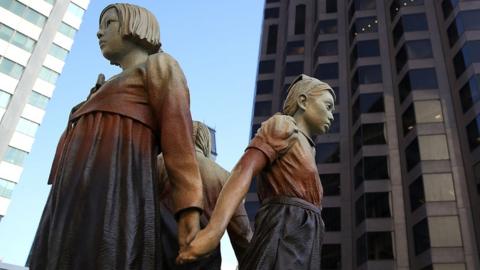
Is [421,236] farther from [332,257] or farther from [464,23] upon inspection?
[464,23]

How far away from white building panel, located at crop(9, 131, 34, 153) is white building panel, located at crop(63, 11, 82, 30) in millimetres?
12042

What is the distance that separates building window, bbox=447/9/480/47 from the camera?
3173 cm

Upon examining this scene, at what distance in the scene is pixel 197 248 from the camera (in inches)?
70.3

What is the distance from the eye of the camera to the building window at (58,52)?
133ft

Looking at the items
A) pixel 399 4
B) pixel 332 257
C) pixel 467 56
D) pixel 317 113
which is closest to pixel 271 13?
pixel 399 4

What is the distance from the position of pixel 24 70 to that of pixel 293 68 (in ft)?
82.4

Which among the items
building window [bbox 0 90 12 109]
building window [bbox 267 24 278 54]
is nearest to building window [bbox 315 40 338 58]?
building window [bbox 267 24 278 54]

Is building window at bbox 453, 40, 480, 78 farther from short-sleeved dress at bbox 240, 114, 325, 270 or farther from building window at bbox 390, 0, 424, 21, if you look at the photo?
short-sleeved dress at bbox 240, 114, 325, 270

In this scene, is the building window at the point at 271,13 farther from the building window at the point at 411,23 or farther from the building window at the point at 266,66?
the building window at the point at 411,23

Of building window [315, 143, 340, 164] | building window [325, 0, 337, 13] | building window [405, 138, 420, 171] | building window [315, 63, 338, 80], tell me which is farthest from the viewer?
building window [325, 0, 337, 13]

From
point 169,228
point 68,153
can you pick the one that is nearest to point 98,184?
point 68,153

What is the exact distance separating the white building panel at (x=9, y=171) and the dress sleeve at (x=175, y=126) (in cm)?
3700

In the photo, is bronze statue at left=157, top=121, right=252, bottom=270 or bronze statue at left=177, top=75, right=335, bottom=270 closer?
bronze statue at left=157, top=121, right=252, bottom=270

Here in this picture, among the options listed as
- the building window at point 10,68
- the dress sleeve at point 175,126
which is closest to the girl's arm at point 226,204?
the dress sleeve at point 175,126
